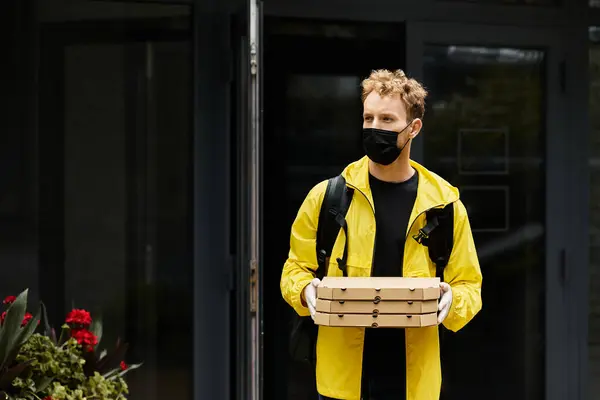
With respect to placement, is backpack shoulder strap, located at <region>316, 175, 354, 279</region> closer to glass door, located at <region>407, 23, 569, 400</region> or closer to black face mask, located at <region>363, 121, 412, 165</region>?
black face mask, located at <region>363, 121, 412, 165</region>

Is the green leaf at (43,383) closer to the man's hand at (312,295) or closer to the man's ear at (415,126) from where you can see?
the man's hand at (312,295)

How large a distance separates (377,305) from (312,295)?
0.22 m

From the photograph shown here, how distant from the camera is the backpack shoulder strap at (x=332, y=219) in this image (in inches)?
118

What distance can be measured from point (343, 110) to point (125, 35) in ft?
3.63

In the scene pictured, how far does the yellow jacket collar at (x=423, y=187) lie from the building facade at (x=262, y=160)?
142 centimetres

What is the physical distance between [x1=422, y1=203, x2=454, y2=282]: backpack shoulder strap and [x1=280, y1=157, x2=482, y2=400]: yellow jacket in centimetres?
2

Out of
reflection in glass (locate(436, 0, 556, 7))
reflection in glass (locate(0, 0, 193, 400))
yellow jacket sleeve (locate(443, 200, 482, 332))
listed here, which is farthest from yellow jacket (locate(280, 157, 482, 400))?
reflection in glass (locate(436, 0, 556, 7))

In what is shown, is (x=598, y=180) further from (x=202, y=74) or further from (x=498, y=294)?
(x=202, y=74)

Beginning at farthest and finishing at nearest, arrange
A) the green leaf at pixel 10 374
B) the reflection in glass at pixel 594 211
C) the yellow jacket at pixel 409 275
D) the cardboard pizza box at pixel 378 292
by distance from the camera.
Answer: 1. the reflection in glass at pixel 594 211
2. the green leaf at pixel 10 374
3. the yellow jacket at pixel 409 275
4. the cardboard pizza box at pixel 378 292

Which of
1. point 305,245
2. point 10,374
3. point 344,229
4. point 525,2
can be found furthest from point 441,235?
point 525,2

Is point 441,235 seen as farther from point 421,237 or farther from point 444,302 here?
point 444,302

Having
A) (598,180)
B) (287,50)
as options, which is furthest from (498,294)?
(287,50)

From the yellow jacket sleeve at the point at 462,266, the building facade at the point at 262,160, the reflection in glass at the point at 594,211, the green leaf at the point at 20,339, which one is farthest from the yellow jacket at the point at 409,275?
the reflection in glass at the point at 594,211

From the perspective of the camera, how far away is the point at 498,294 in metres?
4.82
